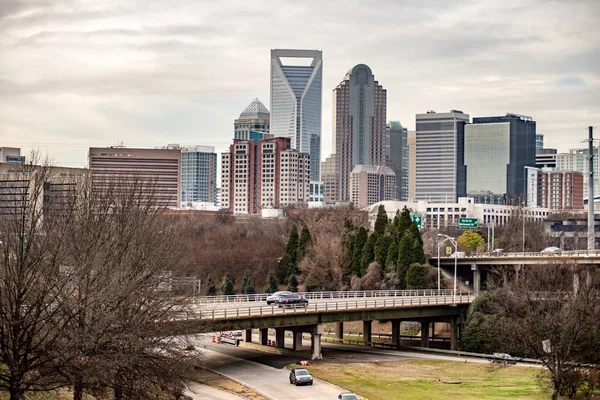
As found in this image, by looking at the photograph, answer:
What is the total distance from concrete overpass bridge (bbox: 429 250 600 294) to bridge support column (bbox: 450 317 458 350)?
1032 cm

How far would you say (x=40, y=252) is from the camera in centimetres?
4125

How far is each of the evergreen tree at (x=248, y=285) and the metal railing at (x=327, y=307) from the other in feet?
121

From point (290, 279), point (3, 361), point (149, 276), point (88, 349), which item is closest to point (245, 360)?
point (149, 276)

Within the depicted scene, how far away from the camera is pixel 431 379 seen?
76812 millimetres

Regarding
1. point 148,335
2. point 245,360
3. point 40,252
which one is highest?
point 40,252

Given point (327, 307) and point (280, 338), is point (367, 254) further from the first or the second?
point (327, 307)

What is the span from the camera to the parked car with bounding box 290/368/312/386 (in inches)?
2798

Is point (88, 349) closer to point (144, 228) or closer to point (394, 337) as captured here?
point (144, 228)

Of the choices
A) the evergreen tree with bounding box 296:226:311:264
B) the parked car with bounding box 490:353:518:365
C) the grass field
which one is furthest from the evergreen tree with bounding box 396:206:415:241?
the grass field

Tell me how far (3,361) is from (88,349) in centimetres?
742

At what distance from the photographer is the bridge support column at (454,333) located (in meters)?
106

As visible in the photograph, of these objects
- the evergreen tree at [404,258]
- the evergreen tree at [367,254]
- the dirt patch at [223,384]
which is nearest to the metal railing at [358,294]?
the evergreen tree at [404,258]

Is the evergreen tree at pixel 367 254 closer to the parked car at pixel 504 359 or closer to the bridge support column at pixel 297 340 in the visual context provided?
the bridge support column at pixel 297 340

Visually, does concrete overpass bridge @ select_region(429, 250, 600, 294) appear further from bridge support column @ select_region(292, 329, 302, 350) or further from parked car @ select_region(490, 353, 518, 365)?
bridge support column @ select_region(292, 329, 302, 350)
